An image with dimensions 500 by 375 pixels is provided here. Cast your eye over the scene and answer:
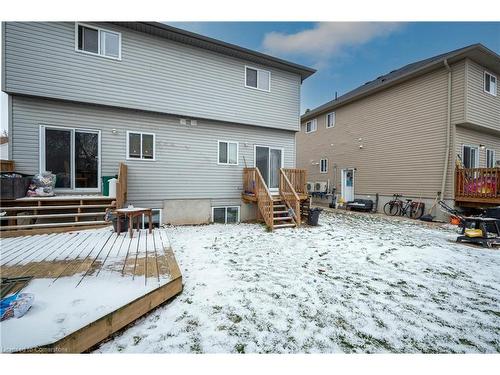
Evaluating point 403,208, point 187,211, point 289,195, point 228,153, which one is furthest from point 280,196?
point 403,208

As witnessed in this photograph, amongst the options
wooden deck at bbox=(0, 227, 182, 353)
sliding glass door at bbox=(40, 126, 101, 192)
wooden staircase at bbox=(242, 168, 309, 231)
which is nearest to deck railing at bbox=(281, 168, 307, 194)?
wooden staircase at bbox=(242, 168, 309, 231)

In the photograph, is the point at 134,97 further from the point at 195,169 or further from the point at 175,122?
the point at 195,169

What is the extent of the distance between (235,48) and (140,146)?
15.9 ft

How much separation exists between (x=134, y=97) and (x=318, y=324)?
25.3ft

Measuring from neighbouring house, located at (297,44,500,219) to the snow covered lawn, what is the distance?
555 cm

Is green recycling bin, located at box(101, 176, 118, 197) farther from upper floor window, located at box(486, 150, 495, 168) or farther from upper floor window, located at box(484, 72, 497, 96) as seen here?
upper floor window, located at box(486, 150, 495, 168)

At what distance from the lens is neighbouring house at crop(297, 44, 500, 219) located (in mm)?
8898

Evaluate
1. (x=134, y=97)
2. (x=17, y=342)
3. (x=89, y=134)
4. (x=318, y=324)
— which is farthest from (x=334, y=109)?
(x=17, y=342)

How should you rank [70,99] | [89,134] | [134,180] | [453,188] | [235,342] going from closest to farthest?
[235,342]
[70,99]
[89,134]
[134,180]
[453,188]

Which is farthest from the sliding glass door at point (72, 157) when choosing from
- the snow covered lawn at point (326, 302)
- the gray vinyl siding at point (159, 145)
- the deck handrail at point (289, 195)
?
the deck handrail at point (289, 195)

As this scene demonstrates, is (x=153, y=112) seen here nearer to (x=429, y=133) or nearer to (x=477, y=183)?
(x=429, y=133)

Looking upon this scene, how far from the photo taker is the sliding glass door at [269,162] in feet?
30.6

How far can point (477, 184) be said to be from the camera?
8.41m

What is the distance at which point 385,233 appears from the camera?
6914 mm
